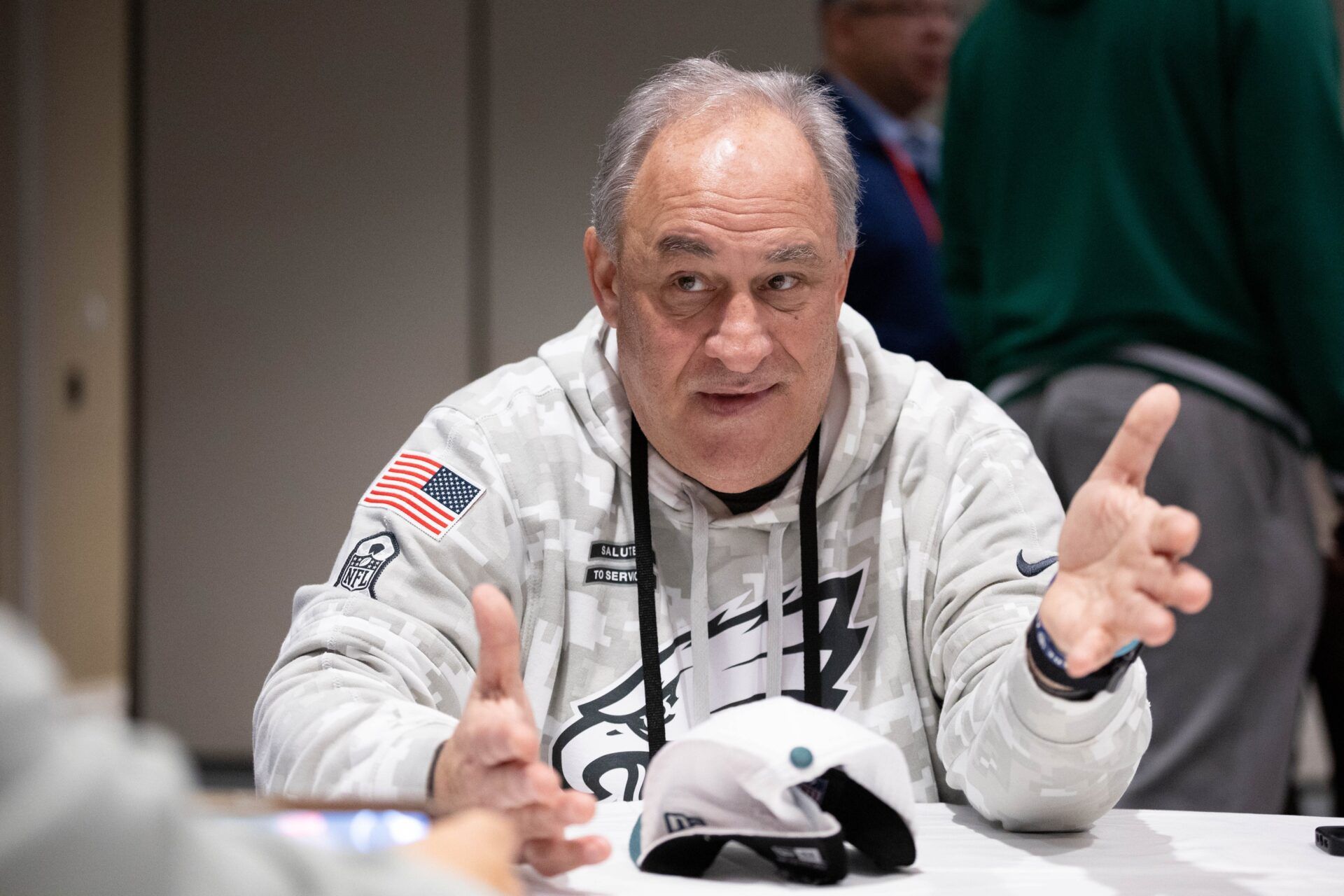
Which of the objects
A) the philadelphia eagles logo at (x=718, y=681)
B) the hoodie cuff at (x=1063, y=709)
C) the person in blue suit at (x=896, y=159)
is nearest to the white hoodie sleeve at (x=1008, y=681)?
the hoodie cuff at (x=1063, y=709)

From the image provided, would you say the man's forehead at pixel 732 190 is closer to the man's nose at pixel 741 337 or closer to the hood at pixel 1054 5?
the man's nose at pixel 741 337

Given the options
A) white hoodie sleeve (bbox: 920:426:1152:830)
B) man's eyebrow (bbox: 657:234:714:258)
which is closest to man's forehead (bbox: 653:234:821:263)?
man's eyebrow (bbox: 657:234:714:258)

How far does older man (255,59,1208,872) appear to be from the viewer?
141 cm

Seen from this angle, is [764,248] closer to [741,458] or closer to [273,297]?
[741,458]

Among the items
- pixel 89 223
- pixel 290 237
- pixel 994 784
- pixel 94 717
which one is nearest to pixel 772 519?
pixel 994 784

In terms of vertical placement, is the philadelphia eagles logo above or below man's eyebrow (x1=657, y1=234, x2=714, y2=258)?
below

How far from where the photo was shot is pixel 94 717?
52 centimetres

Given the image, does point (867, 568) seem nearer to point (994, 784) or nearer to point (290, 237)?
point (994, 784)

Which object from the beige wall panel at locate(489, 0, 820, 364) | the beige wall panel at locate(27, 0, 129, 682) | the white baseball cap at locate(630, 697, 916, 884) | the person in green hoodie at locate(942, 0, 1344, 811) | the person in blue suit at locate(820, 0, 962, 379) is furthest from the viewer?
the beige wall panel at locate(27, 0, 129, 682)

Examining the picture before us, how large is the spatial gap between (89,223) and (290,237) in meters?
1.07

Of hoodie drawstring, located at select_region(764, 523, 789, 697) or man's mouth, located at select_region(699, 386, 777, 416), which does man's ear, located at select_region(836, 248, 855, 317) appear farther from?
hoodie drawstring, located at select_region(764, 523, 789, 697)

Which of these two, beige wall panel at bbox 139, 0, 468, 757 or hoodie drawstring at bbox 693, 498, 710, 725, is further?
beige wall panel at bbox 139, 0, 468, 757

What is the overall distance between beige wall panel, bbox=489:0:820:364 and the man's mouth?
2583 mm

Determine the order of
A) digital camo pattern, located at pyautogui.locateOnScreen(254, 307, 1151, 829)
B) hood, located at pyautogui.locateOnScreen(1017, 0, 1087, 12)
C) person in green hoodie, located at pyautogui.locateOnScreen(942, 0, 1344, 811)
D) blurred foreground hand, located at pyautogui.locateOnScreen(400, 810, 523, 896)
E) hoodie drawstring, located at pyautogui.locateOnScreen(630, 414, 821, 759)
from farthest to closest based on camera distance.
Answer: hood, located at pyautogui.locateOnScreen(1017, 0, 1087, 12), person in green hoodie, located at pyautogui.locateOnScreen(942, 0, 1344, 811), hoodie drawstring, located at pyautogui.locateOnScreen(630, 414, 821, 759), digital camo pattern, located at pyautogui.locateOnScreen(254, 307, 1151, 829), blurred foreground hand, located at pyautogui.locateOnScreen(400, 810, 523, 896)
